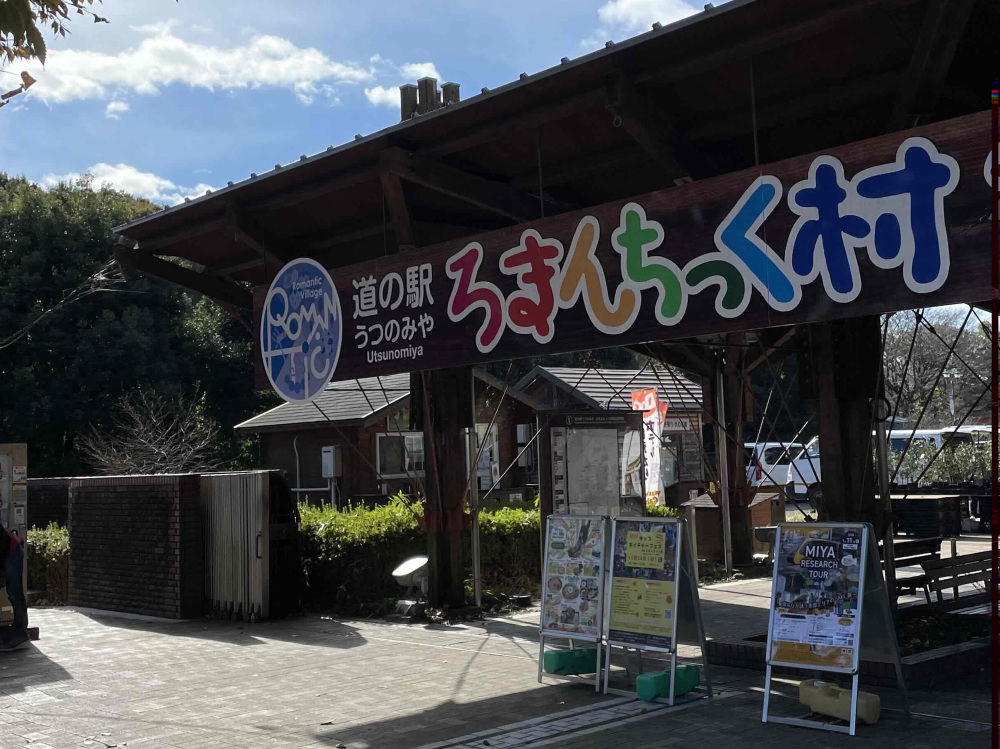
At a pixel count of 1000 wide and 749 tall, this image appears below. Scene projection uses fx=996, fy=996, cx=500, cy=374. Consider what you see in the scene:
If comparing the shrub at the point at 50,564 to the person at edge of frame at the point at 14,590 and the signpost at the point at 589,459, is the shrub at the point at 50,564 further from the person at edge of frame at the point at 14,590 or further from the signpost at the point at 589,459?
the signpost at the point at 589,459

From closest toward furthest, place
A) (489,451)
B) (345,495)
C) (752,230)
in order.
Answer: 1. (752,230)
2. (345,495)
3. (489,451)

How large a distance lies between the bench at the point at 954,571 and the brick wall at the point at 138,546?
27.3 feet

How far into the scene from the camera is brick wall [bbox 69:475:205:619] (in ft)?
40.1

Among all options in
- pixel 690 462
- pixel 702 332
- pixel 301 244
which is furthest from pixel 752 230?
pixel 690 462

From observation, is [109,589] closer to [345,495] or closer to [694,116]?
[694,116]

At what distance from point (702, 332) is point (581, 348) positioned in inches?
45.3

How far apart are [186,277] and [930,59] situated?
363 inches

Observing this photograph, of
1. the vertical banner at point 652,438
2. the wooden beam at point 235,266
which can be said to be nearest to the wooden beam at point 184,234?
the wooden beam at point 235,266

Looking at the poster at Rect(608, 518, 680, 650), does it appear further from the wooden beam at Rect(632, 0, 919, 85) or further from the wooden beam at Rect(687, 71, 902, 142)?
the wooden beam at Rect(687, 71, 902, 142)

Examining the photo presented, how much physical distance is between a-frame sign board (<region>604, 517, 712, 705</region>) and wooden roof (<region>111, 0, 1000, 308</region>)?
296 centimetres

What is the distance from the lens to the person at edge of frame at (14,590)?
9.84 meters

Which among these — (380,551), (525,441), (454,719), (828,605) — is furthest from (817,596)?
(525,441)

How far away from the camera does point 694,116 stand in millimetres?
8820

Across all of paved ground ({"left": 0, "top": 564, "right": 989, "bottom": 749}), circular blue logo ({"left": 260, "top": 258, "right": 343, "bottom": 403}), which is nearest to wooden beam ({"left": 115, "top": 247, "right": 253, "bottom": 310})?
circular blue logo ({"left": 260, "top": 258, "right": 343, "bottom": 403})
